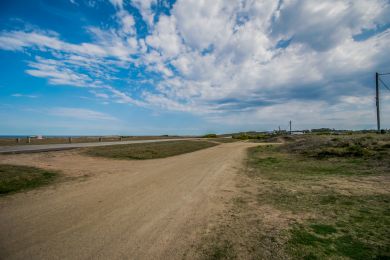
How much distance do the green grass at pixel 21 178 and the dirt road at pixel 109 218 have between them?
95 cm

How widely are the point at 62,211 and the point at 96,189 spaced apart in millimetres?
2586

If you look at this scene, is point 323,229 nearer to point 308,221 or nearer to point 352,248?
point 308,221

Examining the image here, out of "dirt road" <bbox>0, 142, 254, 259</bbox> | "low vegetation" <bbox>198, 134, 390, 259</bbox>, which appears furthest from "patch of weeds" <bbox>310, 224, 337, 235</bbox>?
"dirt road" <bbox>0, 142, 254, 259</bbox>

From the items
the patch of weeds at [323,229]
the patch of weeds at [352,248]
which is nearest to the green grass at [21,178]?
the patch of weeds at [323,229]

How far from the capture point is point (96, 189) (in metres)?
9.16

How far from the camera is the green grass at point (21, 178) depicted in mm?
9148

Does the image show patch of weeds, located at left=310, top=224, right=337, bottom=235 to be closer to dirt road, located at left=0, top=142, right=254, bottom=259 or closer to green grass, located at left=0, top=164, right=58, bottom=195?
dirt road, located at left=0, top=142, right=254, bottom=259

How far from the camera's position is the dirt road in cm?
447

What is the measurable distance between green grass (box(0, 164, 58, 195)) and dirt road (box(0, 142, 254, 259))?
0.95m

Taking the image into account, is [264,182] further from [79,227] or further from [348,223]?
[79,227]

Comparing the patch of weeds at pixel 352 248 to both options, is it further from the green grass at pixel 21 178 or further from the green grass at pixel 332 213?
the green grass at pixel 21 178

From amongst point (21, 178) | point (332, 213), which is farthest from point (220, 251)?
point (21, 178)

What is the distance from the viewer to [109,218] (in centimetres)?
612

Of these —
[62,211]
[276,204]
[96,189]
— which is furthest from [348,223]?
[96,189]
